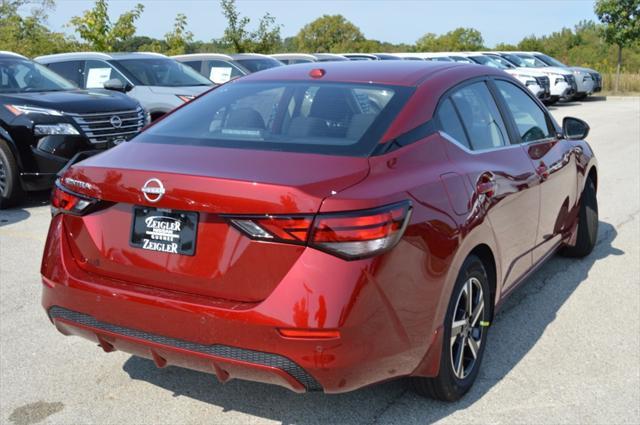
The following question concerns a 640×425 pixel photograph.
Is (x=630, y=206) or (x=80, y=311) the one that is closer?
(x=80, y=311)

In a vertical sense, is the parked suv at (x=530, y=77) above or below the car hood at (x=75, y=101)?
above

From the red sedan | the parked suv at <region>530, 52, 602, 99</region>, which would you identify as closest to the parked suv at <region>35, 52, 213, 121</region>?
the red sedan

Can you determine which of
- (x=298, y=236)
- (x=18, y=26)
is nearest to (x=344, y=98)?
(x=298, y=236)

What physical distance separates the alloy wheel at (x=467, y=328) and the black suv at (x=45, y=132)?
17.2 ft

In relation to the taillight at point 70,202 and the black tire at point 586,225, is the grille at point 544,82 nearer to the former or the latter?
the black tire at point 586,225

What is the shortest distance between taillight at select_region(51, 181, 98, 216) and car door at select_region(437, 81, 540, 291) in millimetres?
1702

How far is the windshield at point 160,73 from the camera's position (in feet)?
40.5

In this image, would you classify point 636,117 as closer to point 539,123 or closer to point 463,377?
point 539,123

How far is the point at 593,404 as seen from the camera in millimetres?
3707

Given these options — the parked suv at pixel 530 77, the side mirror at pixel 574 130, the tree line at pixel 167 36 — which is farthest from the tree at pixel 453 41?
the side mirror at pixel 574 130

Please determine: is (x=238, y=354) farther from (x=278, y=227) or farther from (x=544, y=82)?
(x=544, y=82)

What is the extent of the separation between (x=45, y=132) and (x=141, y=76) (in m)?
4.29

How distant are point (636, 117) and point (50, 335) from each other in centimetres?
1945

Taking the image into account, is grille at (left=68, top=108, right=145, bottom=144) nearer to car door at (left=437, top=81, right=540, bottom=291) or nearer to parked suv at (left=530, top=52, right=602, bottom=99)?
car door at (left=437, top=81, right=540, bottom=291)
